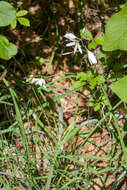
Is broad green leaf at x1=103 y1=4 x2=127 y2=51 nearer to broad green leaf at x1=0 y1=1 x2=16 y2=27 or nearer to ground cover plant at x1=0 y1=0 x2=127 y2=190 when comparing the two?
ground cover plant at x1=0 y1=0 x2=127 y2=190

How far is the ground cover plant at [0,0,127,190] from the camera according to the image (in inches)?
73.8

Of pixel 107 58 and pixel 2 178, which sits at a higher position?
pixel 107 58

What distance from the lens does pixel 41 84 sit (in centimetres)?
217

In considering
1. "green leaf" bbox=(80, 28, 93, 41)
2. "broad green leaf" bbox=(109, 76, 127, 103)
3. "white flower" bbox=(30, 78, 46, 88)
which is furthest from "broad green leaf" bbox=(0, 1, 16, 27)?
"broad green leaf" bbox=(109, 76, 127, 103)

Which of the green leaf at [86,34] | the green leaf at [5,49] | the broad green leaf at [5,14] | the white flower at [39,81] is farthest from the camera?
the white flower at [39,81]

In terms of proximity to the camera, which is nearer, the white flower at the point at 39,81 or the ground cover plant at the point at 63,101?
the ground cover plant at the point at 63,101

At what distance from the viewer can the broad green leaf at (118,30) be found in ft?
5.00

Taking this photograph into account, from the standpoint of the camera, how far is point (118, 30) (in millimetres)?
1553

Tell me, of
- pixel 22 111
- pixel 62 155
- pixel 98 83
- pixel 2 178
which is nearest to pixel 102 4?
pixel 98 83

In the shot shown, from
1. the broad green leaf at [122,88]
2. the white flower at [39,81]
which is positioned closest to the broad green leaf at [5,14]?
the white flower at [39,81]

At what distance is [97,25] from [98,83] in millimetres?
1103

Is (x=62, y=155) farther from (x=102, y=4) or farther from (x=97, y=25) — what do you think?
(x=102, y=4)

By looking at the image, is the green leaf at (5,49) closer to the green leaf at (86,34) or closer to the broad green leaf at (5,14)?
the broad green leaf at (5,14)

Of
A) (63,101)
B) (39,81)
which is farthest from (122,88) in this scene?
(63,101)
